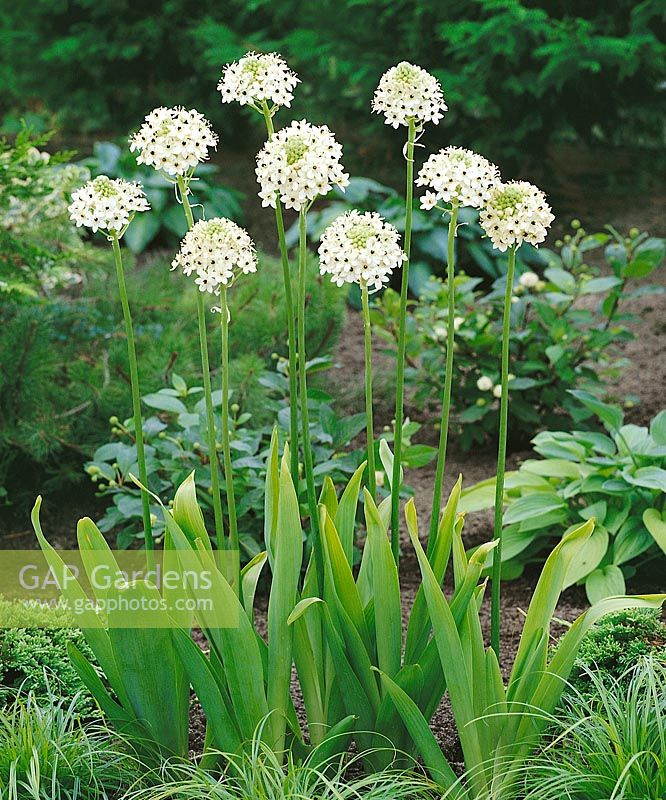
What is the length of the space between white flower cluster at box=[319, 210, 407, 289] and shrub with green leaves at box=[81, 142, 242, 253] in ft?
15.2

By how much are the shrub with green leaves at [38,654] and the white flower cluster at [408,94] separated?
4.45 ft

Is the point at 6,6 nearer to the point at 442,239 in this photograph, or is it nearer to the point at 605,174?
the point at 442,239

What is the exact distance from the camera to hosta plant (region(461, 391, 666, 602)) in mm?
2791

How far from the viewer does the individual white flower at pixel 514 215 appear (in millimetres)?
1707

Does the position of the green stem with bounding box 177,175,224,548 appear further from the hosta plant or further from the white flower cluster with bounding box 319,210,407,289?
the hosta plant

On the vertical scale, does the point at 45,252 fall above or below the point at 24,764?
above

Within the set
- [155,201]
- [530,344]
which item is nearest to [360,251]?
[530,344]

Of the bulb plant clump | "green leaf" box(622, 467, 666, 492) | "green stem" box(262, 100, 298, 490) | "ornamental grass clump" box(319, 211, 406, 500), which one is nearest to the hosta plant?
"green leaf" box(622, 467, 666, 492)

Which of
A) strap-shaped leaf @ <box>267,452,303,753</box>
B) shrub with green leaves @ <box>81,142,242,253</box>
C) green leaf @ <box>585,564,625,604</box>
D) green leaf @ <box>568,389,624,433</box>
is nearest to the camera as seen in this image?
strap-shaped leaf @ <box>267,452,303,753</box>

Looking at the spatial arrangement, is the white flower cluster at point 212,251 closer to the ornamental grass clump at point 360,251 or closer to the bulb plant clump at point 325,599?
the bulb plant clump at point 325,599

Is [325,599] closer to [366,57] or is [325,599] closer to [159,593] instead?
[159,593]

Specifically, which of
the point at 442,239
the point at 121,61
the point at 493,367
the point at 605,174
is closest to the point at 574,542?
the point at 493,367

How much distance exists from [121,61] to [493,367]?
5173 mm

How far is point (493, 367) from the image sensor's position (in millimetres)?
3836
